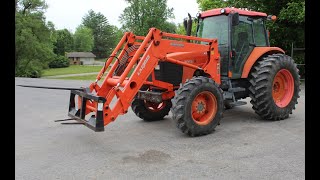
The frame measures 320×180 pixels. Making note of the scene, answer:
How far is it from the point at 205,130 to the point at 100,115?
6.51 ft

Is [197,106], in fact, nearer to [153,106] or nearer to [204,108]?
[204,108]

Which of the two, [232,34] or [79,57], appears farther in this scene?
[79,57]

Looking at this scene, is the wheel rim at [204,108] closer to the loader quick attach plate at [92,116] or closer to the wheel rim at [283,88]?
the loader quick attach plate at [92,116]

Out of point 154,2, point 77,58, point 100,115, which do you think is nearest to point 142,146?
point 100,115

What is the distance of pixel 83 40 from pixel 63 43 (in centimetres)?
1659

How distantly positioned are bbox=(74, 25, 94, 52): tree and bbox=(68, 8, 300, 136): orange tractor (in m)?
90.3

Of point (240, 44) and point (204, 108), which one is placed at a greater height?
point (240, 44)

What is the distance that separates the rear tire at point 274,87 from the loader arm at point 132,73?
0.90 m

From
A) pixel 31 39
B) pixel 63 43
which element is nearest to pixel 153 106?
pixel 31 39

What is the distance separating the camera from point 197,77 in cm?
607

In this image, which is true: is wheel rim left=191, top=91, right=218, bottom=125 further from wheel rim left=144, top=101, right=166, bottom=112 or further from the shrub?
the shrub

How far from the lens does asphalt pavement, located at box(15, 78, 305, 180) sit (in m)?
4.20
